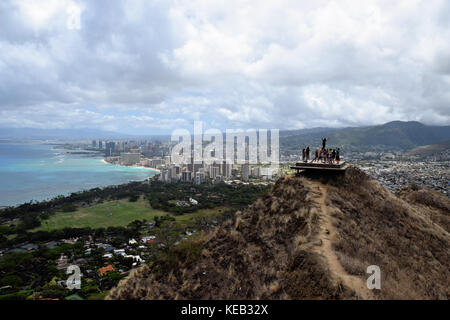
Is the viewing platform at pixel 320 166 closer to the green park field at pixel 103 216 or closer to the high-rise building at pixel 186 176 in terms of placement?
the green park field at pixel 103 216

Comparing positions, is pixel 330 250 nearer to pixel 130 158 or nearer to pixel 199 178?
pixel 199 178

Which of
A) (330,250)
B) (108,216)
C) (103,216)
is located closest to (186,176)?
(108,216)

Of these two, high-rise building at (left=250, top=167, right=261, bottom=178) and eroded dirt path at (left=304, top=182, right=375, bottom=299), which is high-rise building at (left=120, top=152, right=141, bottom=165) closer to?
high-rise building at (left=250, top=167, right=261, bottom=178)

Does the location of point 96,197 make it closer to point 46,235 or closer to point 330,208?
point 46,235

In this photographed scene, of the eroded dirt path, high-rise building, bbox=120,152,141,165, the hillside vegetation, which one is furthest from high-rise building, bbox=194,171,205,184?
the eroded dirt path

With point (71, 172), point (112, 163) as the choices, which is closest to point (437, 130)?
point (112, 163)
